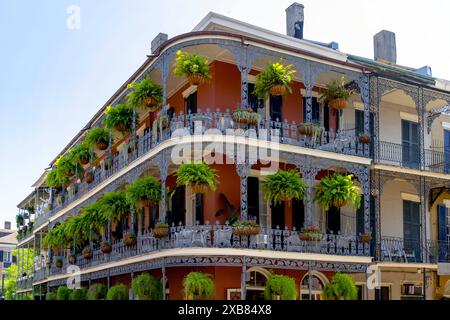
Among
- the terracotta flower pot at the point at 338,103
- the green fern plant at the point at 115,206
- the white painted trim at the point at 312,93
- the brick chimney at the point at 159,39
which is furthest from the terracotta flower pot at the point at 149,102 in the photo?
the brick chimney at the point at 159,39

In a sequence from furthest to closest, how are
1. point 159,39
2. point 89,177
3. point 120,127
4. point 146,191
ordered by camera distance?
1. point 89,177
2. point 159,39
3. point 120,127
4. point 146,191

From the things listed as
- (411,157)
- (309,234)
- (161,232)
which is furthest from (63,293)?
(411,157)

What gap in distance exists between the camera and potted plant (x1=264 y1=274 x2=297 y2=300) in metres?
16.4

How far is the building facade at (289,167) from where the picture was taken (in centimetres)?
1733

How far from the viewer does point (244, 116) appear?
Answer: 1716cm

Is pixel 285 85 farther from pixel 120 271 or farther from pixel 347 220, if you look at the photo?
pixel 120 271

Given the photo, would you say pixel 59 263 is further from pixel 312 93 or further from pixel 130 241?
pixel 312 93

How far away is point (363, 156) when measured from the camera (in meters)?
19.5

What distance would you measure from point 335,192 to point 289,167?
1994mm

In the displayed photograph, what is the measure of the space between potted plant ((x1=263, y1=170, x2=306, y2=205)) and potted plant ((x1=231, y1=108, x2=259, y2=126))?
1484 millimetres

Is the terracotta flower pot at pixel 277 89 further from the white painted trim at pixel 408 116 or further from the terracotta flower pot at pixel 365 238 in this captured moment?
the white painted trim at pixel 408 116

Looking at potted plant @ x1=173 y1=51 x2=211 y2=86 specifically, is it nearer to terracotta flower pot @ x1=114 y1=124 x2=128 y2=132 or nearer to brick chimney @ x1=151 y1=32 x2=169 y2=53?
terracotta flower pot @ x1=114 y1=124 x2=128 y2=132

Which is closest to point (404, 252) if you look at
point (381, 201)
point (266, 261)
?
point (381, 201)
